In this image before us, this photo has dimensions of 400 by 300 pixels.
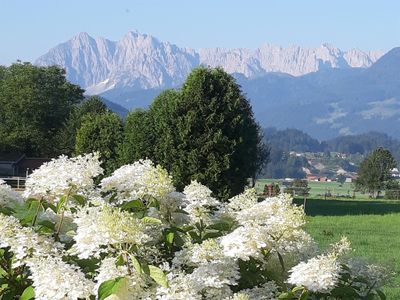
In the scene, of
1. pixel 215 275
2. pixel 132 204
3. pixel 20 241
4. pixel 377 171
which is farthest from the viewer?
pixel 377 171

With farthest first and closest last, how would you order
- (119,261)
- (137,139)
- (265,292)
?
(137,139)
(265,292)
(119,261)

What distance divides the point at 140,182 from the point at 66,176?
50 cm

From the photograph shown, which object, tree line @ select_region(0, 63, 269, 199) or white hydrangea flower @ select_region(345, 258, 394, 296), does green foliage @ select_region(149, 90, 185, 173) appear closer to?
tree line @ select_region(0, 63, 269, 199)

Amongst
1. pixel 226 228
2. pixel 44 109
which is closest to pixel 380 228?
pixel 226 228

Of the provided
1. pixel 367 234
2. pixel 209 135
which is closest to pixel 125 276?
pixel 367 234

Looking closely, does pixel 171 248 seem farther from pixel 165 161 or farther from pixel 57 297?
pixel 165 161

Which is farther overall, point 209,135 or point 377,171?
point 377,171

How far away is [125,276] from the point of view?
13.0ft

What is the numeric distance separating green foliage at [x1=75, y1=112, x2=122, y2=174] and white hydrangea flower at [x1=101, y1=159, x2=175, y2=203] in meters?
42.3

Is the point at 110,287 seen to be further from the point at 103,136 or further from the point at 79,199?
the point at 103,136

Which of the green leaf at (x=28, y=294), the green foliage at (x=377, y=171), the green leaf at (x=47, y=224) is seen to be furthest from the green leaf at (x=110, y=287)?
the green foliage at (x=377, y=171)

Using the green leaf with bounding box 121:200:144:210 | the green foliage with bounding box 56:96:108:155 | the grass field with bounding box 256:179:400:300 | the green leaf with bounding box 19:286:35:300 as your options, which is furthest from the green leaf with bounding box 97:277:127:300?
the green foliage with bounding box 56:96:108:155

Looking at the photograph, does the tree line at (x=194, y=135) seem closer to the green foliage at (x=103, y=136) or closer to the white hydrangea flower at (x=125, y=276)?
the green foliage at (x=103, y=136)

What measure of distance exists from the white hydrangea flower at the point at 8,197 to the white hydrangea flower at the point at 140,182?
0.68 metres
